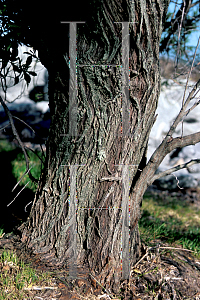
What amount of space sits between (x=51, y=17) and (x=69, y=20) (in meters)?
0.13

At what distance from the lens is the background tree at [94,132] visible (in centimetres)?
160

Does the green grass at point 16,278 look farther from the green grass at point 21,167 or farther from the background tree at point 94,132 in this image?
the green grass at point 21,167

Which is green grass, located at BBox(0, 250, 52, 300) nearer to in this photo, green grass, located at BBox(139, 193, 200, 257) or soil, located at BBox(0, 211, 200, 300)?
soil, located at BBox(0, 211, 200, 300)

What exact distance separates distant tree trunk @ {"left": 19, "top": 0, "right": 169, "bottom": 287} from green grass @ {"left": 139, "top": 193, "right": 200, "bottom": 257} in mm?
765

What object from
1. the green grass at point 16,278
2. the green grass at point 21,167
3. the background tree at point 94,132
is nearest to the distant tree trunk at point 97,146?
the background tree at point 94,132

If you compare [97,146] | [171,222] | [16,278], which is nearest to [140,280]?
[16,278]

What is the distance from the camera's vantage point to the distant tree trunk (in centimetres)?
162

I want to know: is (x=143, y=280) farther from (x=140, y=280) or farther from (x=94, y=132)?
(x=94, y=132)

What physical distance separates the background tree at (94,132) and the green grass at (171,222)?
72 centimetres

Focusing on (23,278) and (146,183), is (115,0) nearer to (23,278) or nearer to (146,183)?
(146,183)

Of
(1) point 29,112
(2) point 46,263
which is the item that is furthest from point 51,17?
(1) point 29,112

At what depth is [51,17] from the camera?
1637 millimetres

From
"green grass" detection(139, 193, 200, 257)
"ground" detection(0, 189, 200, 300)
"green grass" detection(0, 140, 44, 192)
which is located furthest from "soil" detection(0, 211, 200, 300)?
"green grass" detection(0, 140, 44, 192)

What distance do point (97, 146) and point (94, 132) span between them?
0.09m
